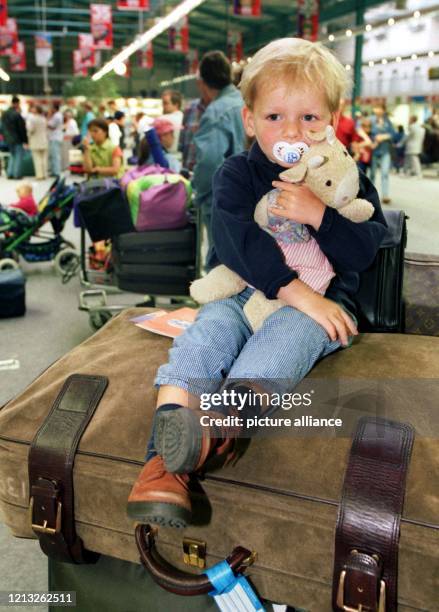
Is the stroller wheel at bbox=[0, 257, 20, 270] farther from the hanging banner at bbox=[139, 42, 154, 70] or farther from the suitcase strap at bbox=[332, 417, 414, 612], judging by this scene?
the hanging banner at bbox=[139, 42, 154, 70]

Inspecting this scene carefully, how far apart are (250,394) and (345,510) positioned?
0.27m

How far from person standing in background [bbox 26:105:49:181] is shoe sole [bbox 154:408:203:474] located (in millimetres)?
12552

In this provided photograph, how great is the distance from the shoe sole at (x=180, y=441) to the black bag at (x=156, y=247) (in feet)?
6.54

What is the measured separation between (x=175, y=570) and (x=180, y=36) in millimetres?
18334

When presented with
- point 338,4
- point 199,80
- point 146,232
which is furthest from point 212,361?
point 338,4

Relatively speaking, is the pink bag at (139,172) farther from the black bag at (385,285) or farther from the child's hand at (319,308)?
the child's hand at (319,308)

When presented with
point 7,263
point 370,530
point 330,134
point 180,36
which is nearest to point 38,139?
point 180,36

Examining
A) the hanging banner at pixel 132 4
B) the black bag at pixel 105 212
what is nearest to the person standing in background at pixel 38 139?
the hanging banner at pixel 132 4

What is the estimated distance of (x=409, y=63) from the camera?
21000mm

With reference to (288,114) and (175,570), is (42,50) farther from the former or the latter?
(175,570)

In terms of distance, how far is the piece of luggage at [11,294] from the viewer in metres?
3.89

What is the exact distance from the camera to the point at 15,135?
1255cm

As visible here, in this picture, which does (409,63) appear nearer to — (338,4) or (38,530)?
(338,4)

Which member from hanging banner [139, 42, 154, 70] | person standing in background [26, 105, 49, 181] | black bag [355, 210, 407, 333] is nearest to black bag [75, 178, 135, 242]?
black bag [355, 210, 407, 333]
